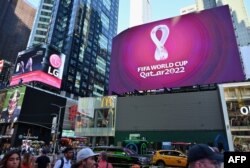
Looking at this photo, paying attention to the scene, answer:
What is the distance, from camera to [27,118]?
166ft

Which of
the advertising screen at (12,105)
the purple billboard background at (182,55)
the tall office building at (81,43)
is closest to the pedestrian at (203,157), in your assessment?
the purple billboard background at (182,55)

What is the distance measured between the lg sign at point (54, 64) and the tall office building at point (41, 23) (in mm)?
31711

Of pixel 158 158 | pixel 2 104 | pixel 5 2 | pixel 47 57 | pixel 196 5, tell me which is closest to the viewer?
pixel 158 158

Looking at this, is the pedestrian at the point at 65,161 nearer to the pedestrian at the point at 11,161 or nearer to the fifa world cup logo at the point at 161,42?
the pedestrian at the point at 11,161

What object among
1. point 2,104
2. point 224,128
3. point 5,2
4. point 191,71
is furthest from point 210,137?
point 5,2

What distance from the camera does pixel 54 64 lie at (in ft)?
167

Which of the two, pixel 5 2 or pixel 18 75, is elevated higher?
pixel 5 2

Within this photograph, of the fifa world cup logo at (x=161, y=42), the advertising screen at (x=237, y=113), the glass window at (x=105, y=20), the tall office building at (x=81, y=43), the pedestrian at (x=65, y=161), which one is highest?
the glass window at (x=105, y=20)

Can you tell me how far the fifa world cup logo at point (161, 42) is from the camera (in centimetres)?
3484

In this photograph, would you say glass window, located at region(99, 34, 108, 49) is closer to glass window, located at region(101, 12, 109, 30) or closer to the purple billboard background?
glass window, located at region(101, 12, 109, 30)

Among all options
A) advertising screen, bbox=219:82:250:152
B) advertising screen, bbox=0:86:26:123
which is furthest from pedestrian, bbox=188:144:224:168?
advertising screen, bbox=0:86:26:123

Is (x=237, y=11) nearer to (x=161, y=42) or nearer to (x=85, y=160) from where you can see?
(x=161, y=42)

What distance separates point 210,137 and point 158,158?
13.5m

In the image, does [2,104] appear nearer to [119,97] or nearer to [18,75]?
[18,75]
